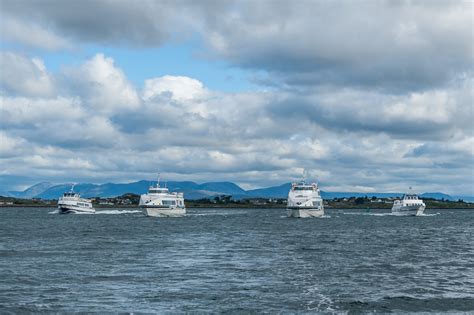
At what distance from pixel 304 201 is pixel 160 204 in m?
40.0

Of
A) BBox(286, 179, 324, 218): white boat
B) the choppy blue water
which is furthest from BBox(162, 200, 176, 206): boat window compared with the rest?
the choppy blue water

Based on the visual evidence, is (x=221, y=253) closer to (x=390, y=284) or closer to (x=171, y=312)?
(x=390, y=284)

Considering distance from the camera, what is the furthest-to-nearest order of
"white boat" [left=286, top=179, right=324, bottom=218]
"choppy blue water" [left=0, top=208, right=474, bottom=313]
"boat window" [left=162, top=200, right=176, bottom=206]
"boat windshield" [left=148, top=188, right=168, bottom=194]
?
"boat windshield" [left=148, top=188, right=168, bottom=194]
"boat window" [left=162, top=200, right=176, bottom=206]
"white boat" [left=286, top=179, right=324, bottom=218]
"choppy blue water" [left=0, top=208, right=474, bottom=313]

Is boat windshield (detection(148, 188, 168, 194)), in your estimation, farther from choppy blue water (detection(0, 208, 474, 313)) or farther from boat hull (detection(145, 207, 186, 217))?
choppy blue water (detection(0, 208, 474, 313))

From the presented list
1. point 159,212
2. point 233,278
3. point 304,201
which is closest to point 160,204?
point 159,212

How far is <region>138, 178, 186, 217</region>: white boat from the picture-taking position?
179625 millimetres

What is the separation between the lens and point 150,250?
70.7m

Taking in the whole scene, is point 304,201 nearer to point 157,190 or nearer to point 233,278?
point 157,190

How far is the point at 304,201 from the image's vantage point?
567 feet

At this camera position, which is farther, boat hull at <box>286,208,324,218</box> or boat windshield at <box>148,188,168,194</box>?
boat windshield at <box>148,188,168,194</box>

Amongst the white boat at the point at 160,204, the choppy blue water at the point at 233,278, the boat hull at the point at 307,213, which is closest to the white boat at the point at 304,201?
the boat hull at the point at 307,213

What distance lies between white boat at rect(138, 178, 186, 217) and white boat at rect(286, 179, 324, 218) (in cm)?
3302

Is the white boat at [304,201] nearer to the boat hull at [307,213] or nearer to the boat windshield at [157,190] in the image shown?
the boat hull at [307,213]

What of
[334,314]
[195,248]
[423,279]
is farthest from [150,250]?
[334,314]
